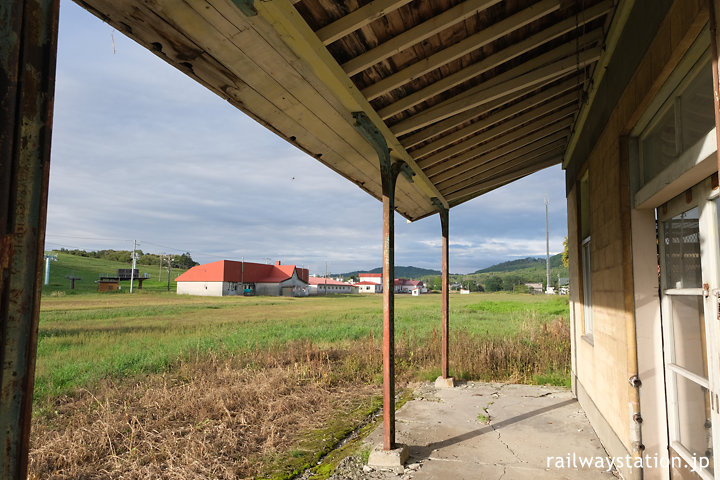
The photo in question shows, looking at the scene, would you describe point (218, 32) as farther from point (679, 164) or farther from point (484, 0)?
point (679, 164)

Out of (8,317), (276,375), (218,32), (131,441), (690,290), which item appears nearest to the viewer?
(8,317)

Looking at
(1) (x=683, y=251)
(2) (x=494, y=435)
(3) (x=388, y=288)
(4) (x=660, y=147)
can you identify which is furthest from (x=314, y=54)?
(2) (x=494, y=435)

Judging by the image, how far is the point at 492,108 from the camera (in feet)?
12.3

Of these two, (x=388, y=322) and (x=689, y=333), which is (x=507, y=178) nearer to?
(x=388, y=322)

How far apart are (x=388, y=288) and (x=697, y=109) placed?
2509 mm

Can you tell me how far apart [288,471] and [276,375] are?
3165 millimetres

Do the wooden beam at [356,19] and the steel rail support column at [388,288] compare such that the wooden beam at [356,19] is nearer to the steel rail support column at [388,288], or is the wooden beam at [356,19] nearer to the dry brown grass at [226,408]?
the steel rail support column at [388,288]

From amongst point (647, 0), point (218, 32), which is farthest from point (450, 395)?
point (218, 32)

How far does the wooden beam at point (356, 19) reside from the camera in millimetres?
2191

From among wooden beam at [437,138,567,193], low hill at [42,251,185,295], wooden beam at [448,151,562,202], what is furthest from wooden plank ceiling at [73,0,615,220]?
low hill at [42,251,185,295]

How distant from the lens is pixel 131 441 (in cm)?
430

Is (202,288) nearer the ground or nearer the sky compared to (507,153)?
nearer the ground

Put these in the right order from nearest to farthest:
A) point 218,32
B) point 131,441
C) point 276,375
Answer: point 218,32, point 131,441, point 276,375

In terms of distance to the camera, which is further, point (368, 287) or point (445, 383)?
point (368, 287)
